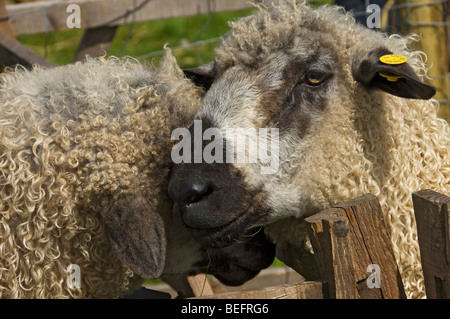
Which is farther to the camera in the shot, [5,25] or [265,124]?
[5,25]

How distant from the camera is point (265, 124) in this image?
122 inches

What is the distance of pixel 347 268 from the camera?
91.4 inches

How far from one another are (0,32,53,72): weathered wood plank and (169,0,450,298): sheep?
149 centimetres

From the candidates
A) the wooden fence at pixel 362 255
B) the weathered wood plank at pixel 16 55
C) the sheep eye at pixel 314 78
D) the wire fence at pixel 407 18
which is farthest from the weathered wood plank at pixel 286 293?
the wire fence at pixel 407 18

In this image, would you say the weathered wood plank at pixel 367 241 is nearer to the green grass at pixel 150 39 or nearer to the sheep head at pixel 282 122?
the sheep head at pixel 282 122

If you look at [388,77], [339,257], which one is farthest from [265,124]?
[339,257]

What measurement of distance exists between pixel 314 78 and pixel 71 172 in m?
1.18

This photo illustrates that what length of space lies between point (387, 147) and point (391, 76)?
1.22ft

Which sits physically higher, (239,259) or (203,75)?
(203,75)

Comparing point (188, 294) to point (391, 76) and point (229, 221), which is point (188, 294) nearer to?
point (229, 221)

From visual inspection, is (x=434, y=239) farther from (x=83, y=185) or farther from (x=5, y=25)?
(x=5, y=25)

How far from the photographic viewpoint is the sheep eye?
3211mm

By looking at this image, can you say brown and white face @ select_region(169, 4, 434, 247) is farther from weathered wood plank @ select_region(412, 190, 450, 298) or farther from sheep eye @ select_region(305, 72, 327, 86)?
weathered wood plank @ select_region(412, 190, 450, 298)

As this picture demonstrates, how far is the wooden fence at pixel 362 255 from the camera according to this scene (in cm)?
228
